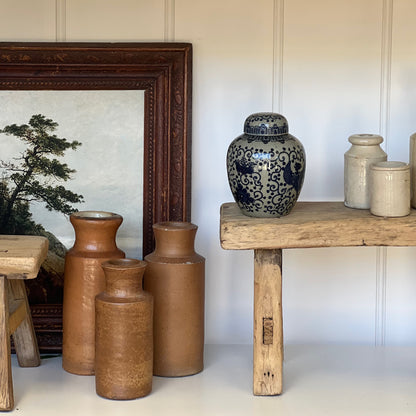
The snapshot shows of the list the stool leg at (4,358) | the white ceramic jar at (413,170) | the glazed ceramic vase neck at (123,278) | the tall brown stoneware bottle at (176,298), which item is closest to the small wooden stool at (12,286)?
the stool leg at (4,358)

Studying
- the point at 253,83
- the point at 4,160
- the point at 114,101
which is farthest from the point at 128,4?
the point at 4,160

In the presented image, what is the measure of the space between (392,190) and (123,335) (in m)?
0.59

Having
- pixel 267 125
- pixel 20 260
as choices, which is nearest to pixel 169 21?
pixel 267 125

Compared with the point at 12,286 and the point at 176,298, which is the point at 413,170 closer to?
the point at 176,298

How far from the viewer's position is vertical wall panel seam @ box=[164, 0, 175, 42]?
1797mm

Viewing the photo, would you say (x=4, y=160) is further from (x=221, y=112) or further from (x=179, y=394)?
(x=179, y=394)

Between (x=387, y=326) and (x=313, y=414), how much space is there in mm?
491

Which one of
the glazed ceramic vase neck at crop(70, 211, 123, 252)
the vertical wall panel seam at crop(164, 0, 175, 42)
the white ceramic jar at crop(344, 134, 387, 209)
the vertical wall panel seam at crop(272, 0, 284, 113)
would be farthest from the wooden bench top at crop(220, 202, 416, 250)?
the vertical wall panel seam at crop(164, 0, 175, 42)

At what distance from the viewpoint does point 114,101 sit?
1.81 metres

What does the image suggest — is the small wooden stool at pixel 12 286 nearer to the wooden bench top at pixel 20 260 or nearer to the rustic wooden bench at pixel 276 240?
the wooden bench top at pixel 20 260

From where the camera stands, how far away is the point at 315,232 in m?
1.50

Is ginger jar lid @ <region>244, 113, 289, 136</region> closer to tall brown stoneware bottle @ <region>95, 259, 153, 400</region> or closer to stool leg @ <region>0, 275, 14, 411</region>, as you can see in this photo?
tall brown stoneware bottle @ <region>95, 259, 153, 400</region>

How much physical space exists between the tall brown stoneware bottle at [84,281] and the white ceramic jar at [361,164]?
1.64ft

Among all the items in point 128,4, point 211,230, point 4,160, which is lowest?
point 211,230
